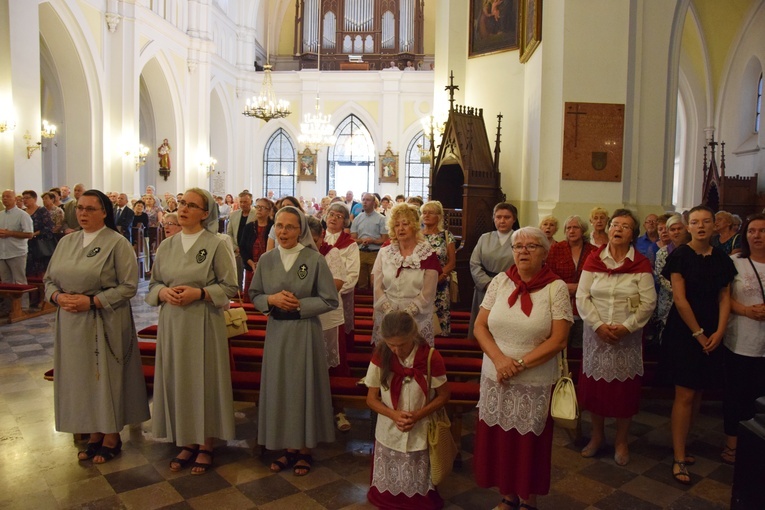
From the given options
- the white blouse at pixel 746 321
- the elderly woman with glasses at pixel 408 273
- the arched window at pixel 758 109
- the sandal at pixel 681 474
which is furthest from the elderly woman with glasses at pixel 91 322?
the arched window at pixel 758 109

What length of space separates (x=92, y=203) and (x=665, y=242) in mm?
4826

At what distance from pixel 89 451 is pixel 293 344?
151cm

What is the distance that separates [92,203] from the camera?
3699 mm

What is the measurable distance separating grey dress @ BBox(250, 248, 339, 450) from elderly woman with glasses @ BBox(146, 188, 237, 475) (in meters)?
0.26

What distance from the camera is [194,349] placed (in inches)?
144

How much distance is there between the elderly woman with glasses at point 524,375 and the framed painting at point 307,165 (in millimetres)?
21130

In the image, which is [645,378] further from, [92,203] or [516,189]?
[516,189]

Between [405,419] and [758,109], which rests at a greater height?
[758,109]

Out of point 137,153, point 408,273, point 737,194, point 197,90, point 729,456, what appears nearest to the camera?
point 729,456

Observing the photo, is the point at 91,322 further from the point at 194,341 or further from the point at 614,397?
the point at 614,397

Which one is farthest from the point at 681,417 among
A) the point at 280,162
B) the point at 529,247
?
the point at 280,162

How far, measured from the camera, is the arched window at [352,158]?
2408 centimetres

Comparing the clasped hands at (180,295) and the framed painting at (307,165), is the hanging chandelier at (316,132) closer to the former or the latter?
the framed painting at (307,165)

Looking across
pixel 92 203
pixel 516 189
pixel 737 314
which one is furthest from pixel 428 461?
pixel 516 189
